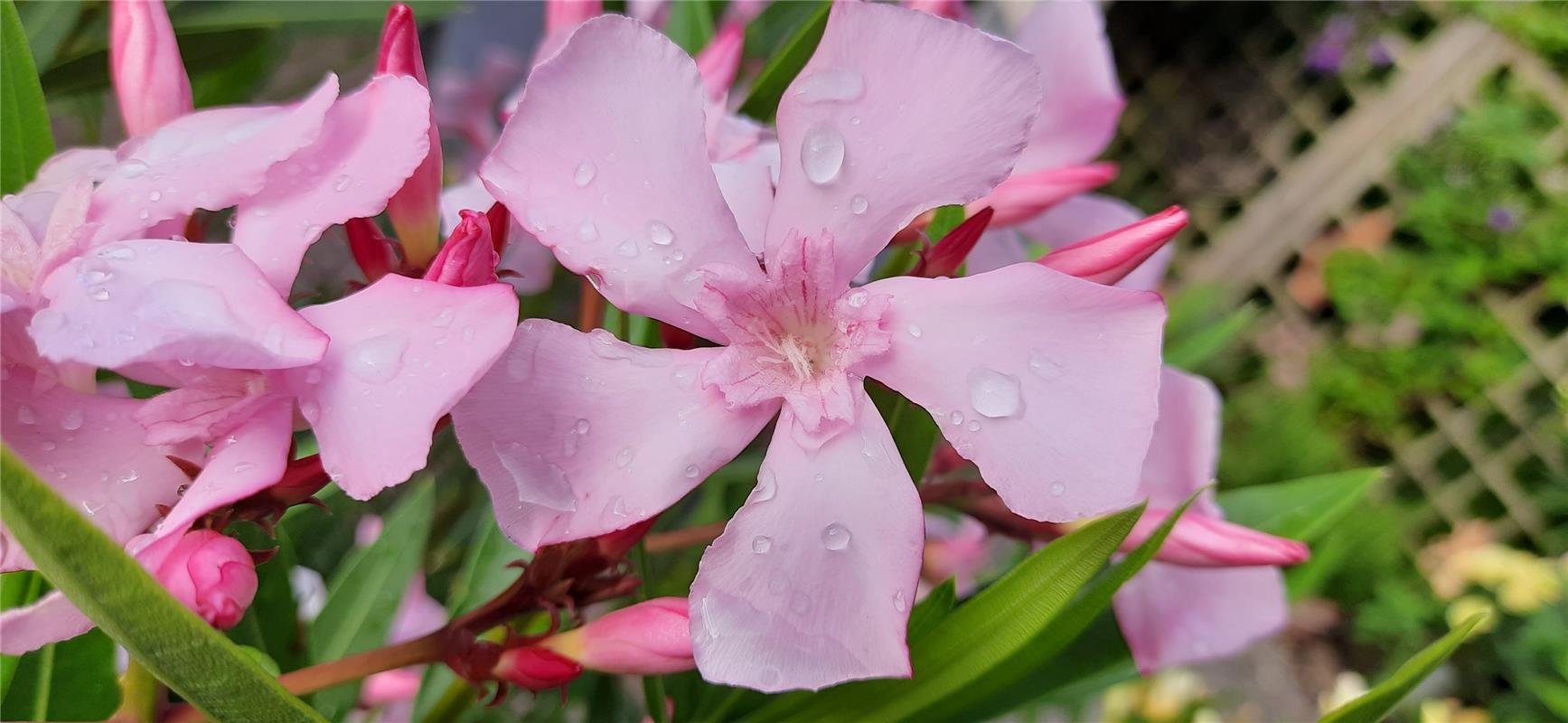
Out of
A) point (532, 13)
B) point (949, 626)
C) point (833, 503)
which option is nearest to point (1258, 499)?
point (949, 626)

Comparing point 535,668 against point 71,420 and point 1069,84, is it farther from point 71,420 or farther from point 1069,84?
point 1069,84

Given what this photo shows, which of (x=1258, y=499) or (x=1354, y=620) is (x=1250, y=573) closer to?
(x=1258, y=499)

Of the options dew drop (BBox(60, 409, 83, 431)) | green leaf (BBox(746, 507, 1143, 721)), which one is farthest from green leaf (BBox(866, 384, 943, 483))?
dew drop (BBox(60, 409, 83, 431))

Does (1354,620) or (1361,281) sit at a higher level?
(1361,281)

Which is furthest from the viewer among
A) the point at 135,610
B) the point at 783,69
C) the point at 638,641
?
the point at 783,69

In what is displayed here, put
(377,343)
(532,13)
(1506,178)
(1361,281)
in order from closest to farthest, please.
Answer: (377,343)
(532,13)
(1506,178)
(1361,281)

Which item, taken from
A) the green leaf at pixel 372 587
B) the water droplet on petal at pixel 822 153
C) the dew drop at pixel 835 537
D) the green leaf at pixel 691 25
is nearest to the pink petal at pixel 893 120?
the water droplet on petal at pixel 822 153

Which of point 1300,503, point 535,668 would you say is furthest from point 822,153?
point 1300,503
